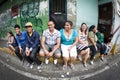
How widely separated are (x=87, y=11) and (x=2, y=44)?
6.90 feet

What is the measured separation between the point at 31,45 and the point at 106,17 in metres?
1.98

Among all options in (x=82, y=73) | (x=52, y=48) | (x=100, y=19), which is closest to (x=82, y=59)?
(x=82, y=73)

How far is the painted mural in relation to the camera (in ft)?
21.5

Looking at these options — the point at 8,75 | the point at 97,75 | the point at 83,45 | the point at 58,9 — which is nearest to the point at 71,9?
the point at 58,9

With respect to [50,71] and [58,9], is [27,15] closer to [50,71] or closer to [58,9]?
[58,9]

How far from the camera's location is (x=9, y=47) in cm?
589

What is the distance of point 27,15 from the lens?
6957mm

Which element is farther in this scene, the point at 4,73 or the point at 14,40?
the point at 14,40

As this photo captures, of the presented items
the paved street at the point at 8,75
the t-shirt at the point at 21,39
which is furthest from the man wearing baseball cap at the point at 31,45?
the paved street at the point at 8,75

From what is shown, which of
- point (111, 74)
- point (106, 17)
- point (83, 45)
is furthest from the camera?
point (106, 17)

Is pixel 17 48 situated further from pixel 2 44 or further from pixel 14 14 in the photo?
pixel 14 14

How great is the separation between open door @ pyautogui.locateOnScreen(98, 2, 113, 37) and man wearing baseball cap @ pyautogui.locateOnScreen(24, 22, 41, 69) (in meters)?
1.74


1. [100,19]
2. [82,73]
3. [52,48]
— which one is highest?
[100,19]

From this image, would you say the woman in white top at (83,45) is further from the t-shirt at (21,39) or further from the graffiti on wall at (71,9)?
the t-shirt at (21,39)
